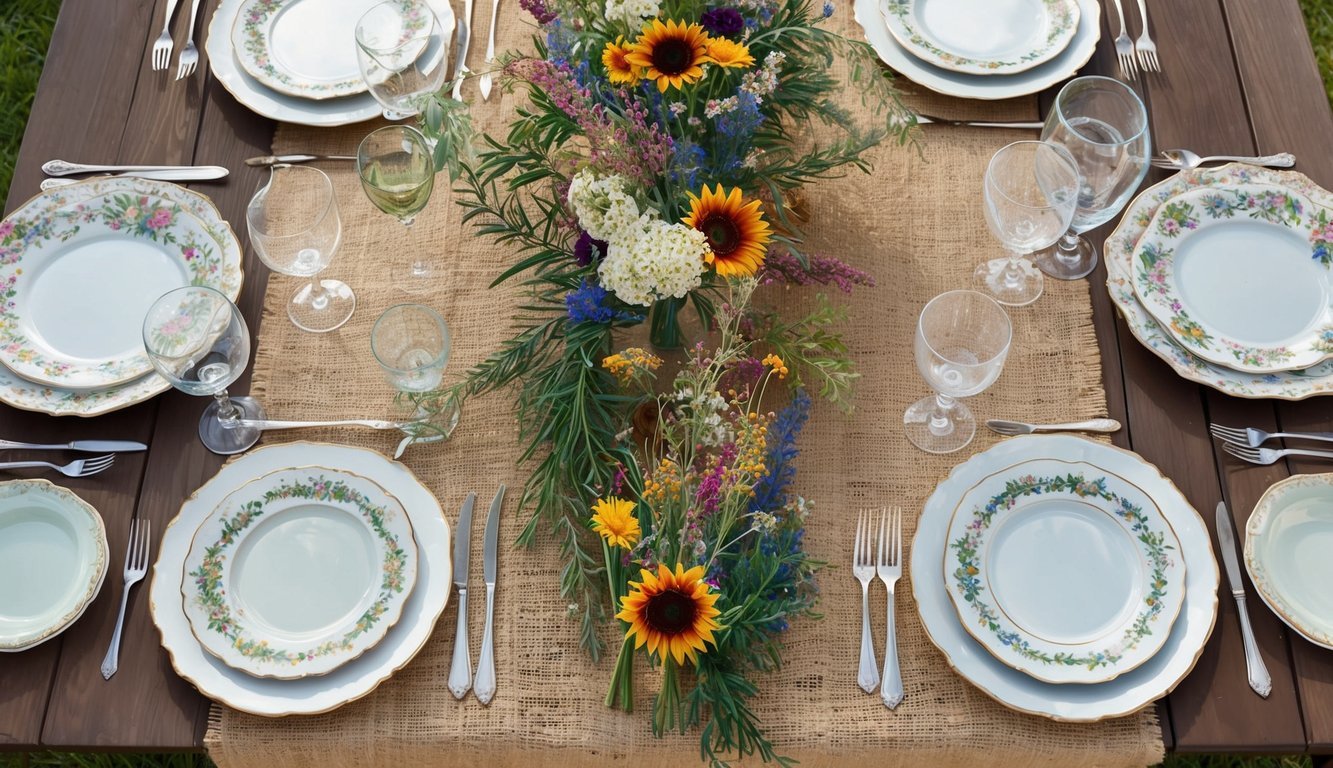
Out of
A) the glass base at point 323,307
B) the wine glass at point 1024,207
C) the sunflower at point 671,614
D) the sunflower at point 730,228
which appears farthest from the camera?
the glass base at point 323,307

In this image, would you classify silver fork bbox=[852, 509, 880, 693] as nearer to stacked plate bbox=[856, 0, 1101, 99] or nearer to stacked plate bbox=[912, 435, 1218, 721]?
stacked plate bbox=[912, 435, 1218, 721]

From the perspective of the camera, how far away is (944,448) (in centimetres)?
152

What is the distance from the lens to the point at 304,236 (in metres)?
1.56

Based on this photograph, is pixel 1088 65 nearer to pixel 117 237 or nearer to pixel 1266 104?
pixel 1266 104

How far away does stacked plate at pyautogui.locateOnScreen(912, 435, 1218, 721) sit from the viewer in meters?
1.32

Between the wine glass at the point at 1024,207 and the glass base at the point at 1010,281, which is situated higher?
the wine glass at the point at 1024,207

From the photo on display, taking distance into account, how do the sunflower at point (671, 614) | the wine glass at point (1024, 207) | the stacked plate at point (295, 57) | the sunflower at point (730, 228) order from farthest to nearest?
the stacked plate at point (295, 57)
the wine glass at point (1024, 207)
the sunflower at point (730, 228)
the sunflower at point (671, 614)

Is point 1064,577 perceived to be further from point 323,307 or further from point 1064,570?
point 323,307

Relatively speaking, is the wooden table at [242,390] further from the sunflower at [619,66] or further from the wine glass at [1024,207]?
the sunflower at [619,66]

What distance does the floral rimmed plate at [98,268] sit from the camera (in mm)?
1543

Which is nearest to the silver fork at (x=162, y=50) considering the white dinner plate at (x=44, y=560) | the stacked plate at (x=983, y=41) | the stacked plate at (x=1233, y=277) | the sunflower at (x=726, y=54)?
the white dinner plate at (x=44, y=560)

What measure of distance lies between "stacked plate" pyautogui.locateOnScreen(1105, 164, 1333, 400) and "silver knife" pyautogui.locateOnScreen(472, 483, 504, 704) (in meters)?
0.94

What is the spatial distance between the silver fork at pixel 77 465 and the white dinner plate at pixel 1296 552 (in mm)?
1515

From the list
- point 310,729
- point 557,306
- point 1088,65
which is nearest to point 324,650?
point 310,729
